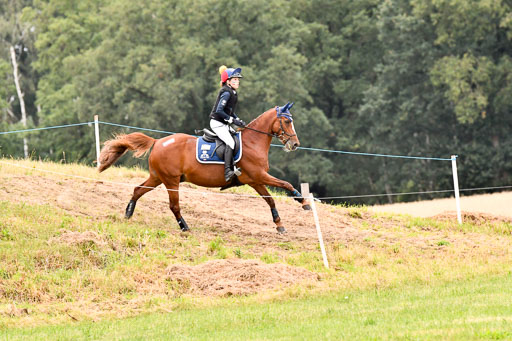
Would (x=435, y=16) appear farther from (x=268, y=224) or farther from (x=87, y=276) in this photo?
(x=87, y=276)

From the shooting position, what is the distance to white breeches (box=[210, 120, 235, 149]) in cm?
1728

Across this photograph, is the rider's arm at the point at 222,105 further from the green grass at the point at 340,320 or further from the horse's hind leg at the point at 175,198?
the green grass at the point at 340,320

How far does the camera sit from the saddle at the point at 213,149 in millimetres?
17359

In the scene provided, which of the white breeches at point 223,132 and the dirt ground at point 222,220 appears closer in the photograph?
the dirt ground at point 222,220

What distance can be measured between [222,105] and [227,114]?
268mm

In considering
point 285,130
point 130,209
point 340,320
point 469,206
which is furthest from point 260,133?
point 469,206

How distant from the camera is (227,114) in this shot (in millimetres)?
17312

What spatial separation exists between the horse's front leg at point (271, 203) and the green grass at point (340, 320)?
457 centimetres

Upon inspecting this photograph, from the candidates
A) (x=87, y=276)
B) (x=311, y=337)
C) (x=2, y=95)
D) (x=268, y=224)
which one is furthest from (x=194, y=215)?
(x=2, y=95)

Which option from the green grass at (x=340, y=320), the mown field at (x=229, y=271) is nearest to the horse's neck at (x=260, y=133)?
the mown field at (x=229, y=271)

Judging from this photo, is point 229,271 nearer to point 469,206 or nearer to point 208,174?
point 208,174

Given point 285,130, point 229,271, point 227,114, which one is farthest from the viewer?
point 285,130

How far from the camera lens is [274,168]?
49.9m

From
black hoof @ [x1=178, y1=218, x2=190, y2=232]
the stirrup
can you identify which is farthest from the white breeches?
black hoof @ [x1=178, y1=218, x2=190, y2=232]
